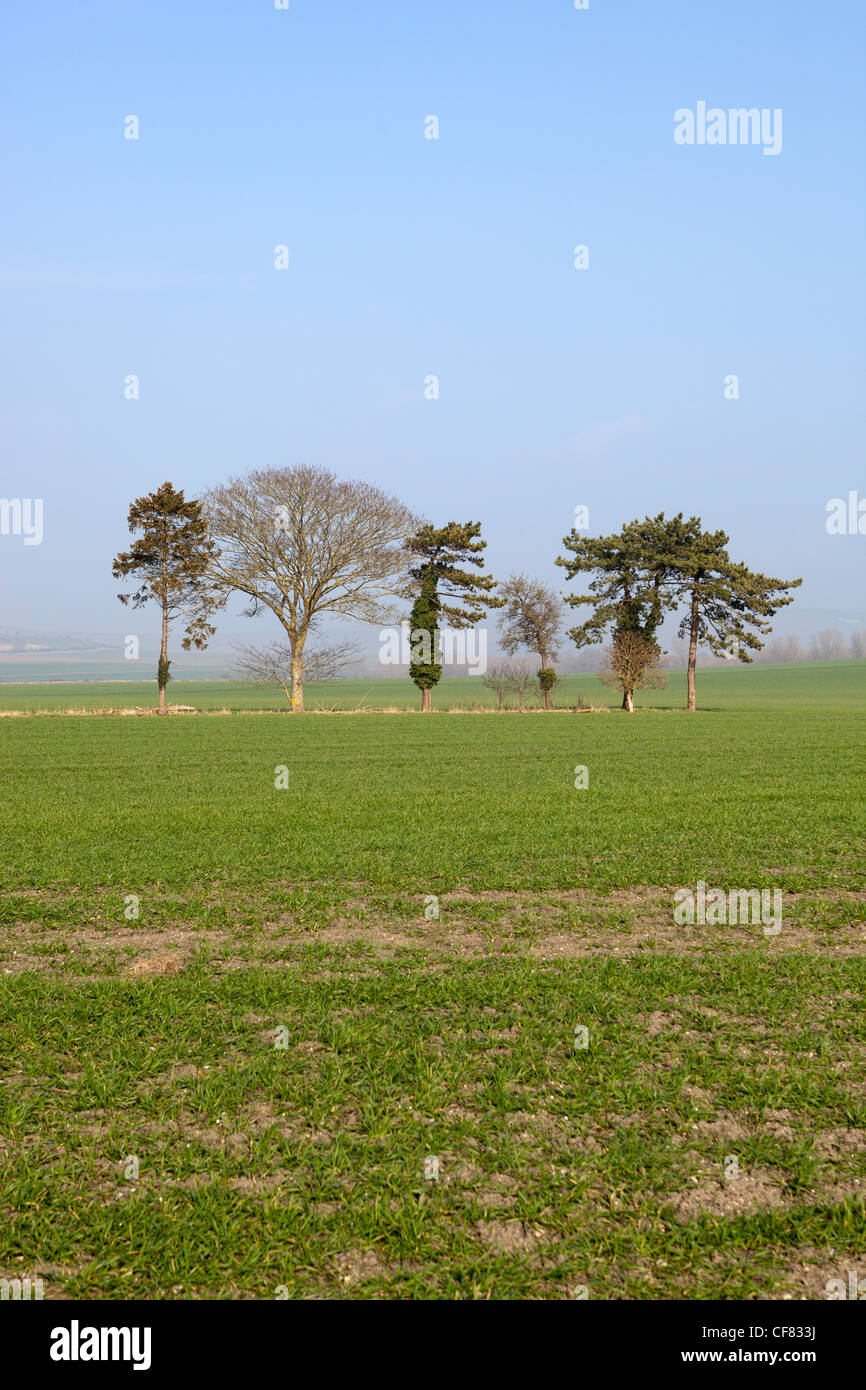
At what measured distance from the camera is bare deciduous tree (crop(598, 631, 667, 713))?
5575 cm

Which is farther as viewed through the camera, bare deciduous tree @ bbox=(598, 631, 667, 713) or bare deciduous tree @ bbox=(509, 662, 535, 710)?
bare deciduous tree @ bbox=(509, 662, 535, 710)

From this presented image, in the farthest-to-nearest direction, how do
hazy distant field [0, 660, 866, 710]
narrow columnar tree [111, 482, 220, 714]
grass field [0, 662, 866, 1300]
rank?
hazy distant field [0, 660, 866, 710] → narrow columnar tree [111, 482, 220, 714] → grass field [0, 662, 866, 1300]

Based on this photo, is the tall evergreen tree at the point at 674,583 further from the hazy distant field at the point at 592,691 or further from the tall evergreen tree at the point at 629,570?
the hazy distant field at the point at 592,691

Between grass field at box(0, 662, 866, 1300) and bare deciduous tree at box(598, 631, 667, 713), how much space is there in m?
43.9

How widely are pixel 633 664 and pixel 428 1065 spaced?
5272 cm

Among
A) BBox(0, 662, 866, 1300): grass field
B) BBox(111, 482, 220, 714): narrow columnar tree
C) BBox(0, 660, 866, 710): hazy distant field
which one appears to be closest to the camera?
BBox(0, 662, 866, 1300): grass field

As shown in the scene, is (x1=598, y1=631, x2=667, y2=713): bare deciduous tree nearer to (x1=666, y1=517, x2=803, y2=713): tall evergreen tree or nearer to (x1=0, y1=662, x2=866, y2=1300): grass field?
(x1=666, y1=517, x2=803, y2=713): tall evergreen tree

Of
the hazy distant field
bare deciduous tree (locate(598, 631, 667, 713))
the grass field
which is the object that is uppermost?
bare deciduous tree (locate(598, 631, 667, 713))

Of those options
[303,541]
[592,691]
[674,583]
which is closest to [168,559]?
[303,541]

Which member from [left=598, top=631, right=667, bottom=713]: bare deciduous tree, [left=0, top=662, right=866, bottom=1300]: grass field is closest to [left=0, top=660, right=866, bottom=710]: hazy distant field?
[left=598, top=631, right=667, bottom=713]: bare deciduous tree

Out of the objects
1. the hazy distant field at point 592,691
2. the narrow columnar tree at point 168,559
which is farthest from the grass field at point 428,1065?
the hazy distant field at point 592,691

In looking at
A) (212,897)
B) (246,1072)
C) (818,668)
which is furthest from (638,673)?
(818,668)

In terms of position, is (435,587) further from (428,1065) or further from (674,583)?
(428,1065)

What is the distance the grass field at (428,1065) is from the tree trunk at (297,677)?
37799 millimetres
